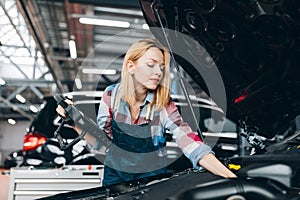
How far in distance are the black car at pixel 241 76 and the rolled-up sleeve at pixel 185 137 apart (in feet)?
0.26

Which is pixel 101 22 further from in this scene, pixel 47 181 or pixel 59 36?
pixel 47 181

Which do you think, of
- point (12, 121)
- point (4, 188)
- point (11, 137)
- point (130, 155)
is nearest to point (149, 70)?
point (130, 155)

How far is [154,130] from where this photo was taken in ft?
4.25

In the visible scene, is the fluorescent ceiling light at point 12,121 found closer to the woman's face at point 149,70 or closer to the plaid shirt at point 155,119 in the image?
the plaid shirt at point 155,119

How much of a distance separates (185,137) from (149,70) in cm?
27

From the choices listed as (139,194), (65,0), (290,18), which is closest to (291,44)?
(290,18)

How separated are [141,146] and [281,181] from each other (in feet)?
1.90

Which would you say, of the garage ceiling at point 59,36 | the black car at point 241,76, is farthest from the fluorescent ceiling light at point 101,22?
the black car at point 241,76

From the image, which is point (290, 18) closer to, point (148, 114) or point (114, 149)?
point (148, 114)

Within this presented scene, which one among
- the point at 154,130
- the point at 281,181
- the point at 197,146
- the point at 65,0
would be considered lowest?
the point at 281,181

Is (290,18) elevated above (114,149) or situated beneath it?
elevated above

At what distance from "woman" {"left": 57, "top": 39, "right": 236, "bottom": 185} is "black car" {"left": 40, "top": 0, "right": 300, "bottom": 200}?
0.31ft

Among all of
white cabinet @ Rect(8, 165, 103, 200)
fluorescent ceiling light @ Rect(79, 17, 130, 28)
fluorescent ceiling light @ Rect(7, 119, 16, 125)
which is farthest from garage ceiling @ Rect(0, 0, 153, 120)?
fluorescent ceiling light @ Rect(7, 119, 16, 125)

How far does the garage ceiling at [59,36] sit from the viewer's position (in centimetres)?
580
